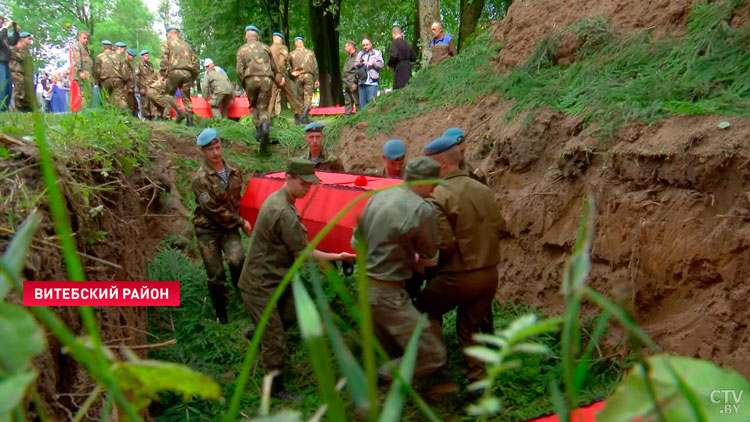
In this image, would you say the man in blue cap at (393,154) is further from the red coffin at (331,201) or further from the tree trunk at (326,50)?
the tree trunk at (326,50)

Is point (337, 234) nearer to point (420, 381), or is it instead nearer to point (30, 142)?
point (420, 381)

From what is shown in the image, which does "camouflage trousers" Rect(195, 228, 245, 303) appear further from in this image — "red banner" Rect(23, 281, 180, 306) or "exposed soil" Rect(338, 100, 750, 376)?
"exposed soil" Rect(338, 100, 750, 376)

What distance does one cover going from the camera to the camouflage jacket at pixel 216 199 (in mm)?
6117

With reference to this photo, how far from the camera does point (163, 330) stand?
6180 millimetres

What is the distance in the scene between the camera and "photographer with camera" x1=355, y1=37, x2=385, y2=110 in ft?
45.3

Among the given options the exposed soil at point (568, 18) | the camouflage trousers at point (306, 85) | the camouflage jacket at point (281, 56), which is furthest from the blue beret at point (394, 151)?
the camouflage trousers at point (306, 85)

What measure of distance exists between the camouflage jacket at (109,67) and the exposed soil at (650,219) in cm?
993

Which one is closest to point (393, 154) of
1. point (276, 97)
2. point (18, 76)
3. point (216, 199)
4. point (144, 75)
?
point (216, 199)

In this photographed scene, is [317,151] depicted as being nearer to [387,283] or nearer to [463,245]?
[463,245]

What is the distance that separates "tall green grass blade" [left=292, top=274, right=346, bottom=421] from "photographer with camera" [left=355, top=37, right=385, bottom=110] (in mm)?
13461

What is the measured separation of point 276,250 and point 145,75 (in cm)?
1205

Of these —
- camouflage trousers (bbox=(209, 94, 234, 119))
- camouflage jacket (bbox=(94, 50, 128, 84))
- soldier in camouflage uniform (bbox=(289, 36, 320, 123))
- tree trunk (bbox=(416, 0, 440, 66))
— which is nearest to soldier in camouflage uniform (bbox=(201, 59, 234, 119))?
camouflage trousers (bbox=(209, 94, 234, 119))

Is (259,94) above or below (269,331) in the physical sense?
above

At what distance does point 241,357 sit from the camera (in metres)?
5.81
